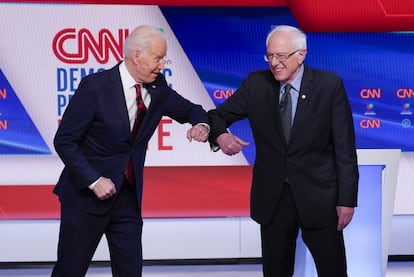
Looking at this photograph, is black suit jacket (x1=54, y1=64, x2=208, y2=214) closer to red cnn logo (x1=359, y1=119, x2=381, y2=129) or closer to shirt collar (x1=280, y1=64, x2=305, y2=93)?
shirt collar (x1=280, y1=64, x2=305, y2=93)

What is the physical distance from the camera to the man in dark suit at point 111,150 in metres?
2.88

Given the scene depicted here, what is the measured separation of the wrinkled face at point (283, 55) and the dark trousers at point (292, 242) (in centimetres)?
44

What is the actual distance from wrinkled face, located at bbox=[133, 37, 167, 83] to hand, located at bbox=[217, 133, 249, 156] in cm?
38

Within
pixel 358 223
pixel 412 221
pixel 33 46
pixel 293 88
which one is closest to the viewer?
pixel 293 88

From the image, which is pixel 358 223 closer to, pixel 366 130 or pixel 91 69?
pixel 366 130

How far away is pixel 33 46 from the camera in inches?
181

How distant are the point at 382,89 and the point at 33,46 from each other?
2.12m

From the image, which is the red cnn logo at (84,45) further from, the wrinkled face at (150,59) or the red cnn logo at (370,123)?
the wrinkled face at (150,59)

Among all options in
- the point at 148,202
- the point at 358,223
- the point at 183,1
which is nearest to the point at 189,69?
the point at 183,1

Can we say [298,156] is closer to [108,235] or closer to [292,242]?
[292,242]

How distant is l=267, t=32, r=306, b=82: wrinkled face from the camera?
9.46 ft

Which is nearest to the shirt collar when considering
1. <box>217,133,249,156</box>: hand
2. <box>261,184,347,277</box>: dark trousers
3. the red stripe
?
<box>217,133,249,156</box>: hand

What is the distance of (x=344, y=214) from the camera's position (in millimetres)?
2965

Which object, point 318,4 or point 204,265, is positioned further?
point 204,265
